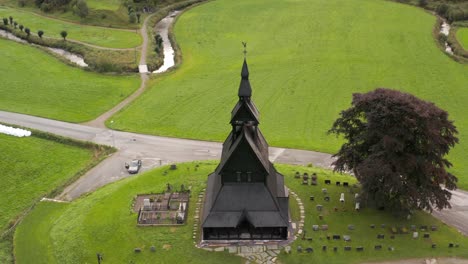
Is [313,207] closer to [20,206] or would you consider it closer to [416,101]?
[416,101]

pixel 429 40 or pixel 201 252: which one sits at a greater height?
pixel 429 40

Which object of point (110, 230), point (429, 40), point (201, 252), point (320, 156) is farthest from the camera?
point (429, 40)

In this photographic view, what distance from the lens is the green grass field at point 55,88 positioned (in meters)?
94.3

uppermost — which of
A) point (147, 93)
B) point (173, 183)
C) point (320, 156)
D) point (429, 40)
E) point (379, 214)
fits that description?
point (429, 40)

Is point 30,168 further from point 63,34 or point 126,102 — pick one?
point 63,34

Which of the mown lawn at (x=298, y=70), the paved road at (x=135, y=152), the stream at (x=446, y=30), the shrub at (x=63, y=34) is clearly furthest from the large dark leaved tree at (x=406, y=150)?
the shrub at (x=63, y=34)

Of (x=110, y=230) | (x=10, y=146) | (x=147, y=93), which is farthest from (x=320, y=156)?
(x=10, y=146)

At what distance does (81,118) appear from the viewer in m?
90.4

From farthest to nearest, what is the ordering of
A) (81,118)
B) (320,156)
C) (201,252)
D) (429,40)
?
1. (429,40)
2. (81,118)
3. (320,156)
4. (201,252)

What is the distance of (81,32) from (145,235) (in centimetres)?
10468

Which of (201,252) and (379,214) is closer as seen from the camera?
(201,252)

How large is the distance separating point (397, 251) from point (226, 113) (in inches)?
1853

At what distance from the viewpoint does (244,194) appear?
52.8m

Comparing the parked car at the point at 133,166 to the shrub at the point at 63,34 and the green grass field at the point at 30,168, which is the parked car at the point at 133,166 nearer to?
the green grass field at the point at 30,168
